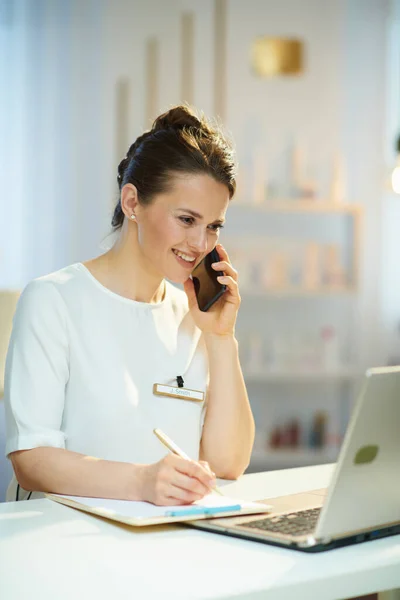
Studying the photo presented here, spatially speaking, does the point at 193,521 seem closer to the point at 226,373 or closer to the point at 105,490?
the point at 105,490

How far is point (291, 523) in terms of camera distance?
1.24 meters

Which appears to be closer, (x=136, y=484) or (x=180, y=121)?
(x=136, y=484)

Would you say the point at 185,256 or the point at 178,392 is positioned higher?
the point at 185,256

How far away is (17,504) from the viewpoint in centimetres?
143

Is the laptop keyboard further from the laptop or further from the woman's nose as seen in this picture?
the woman's nose

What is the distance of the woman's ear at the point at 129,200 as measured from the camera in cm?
190

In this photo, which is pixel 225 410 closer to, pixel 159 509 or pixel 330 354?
pixel 159 509

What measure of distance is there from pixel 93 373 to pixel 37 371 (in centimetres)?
15

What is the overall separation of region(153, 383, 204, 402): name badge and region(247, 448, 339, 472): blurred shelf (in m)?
3.35

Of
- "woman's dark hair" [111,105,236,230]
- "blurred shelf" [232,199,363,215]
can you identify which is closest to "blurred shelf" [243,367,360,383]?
"blurred shelf" [232,199,363,215]

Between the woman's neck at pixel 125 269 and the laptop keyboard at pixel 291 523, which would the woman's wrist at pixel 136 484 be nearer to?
the laptop keyboard at pixel 291 523

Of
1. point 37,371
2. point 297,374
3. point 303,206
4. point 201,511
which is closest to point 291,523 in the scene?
point 201,511

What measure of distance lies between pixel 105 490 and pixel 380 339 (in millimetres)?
4318

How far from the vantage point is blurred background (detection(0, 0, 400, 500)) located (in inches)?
→ 196
